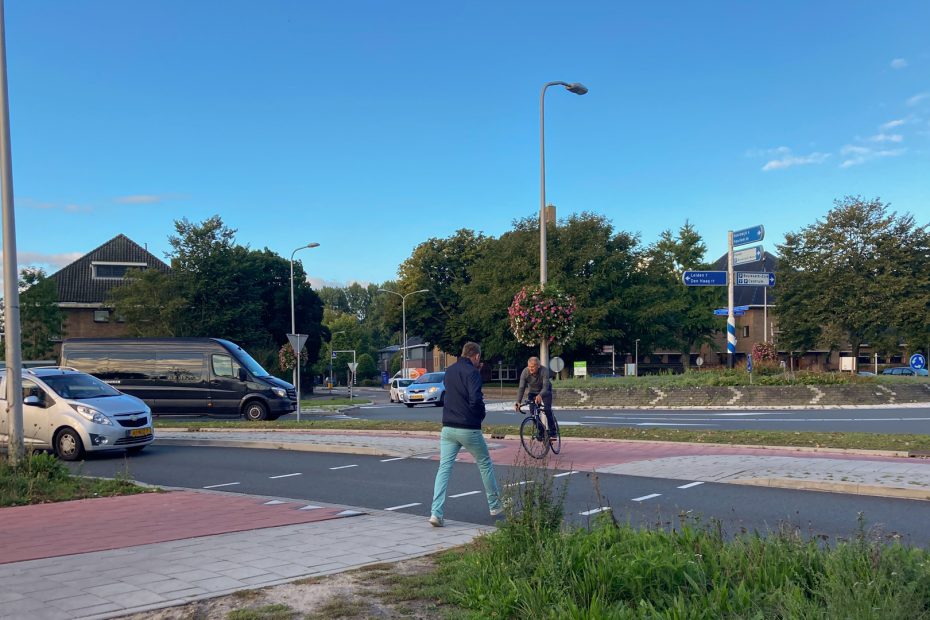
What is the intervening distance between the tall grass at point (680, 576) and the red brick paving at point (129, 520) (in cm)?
323

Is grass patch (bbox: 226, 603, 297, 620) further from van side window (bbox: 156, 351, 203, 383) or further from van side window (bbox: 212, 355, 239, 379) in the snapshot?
van side window (bbox: 156, 351, 203, 383)

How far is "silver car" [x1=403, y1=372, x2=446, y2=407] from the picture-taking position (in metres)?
35.0

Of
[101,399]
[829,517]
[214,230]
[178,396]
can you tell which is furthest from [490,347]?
[829,517]

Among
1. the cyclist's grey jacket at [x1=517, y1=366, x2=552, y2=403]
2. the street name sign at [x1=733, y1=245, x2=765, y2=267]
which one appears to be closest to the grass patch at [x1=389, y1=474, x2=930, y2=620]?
the cyclist's grey jacket at [x1=517, y1=366, x2=552, y2=403]

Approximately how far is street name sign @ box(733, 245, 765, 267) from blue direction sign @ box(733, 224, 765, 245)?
10.6 inches

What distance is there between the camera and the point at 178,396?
84.5 ft

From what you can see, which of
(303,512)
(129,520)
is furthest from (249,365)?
(303,512)

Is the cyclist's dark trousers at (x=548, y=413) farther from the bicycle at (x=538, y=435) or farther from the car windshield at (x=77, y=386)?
the car windshield at (x=77, y=386)

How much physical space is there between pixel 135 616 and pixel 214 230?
175 feet

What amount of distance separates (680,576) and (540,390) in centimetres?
887

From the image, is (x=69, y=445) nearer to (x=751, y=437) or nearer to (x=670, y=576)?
(x=751, y=437)

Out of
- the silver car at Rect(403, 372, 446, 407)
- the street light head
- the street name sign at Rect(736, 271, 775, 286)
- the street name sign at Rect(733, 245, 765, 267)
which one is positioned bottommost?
the silver car at Rect(403, 372, 446, 407)

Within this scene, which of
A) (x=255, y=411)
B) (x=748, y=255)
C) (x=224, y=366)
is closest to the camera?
(x=748, y=255)

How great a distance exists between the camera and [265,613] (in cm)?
448
